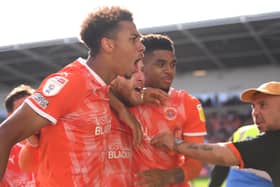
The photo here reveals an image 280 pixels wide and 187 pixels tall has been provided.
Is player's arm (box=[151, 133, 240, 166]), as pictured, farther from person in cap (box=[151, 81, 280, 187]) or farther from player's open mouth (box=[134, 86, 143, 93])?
player's open mouth (box=[134, 86, 143, 93])

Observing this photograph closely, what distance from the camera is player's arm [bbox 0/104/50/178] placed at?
2.82 meters

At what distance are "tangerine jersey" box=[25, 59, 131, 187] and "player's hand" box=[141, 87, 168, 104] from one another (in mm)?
562

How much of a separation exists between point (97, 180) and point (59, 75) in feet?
2.26

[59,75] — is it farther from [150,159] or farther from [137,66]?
[150,159]

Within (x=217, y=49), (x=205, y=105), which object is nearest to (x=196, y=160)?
(x=217, y=49)

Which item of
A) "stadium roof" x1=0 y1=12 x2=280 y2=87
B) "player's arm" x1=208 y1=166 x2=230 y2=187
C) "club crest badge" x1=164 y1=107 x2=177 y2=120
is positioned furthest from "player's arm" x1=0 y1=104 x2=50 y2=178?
"stadium roof" x1=0 y1=12 x2=280 y2=87

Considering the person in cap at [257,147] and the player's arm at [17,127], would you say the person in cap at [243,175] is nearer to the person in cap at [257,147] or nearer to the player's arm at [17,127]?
the person in cap at [257,147]

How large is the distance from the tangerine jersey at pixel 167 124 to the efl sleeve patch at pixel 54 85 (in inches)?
38.4

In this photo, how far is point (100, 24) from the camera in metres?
3.32

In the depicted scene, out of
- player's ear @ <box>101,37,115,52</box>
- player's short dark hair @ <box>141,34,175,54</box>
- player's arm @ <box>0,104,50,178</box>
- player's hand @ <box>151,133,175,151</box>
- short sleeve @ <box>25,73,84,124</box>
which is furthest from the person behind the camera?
player's short dark hair @ <box>141,34,175,54</box>

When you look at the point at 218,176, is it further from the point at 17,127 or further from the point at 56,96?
the point at 17,127

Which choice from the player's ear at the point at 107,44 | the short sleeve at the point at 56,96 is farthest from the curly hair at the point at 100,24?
the short sleeve at the point at 56,96

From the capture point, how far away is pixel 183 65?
2391cm

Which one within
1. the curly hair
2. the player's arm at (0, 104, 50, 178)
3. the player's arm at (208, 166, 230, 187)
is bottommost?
the player's arm at (208, 166, 230, 187)
